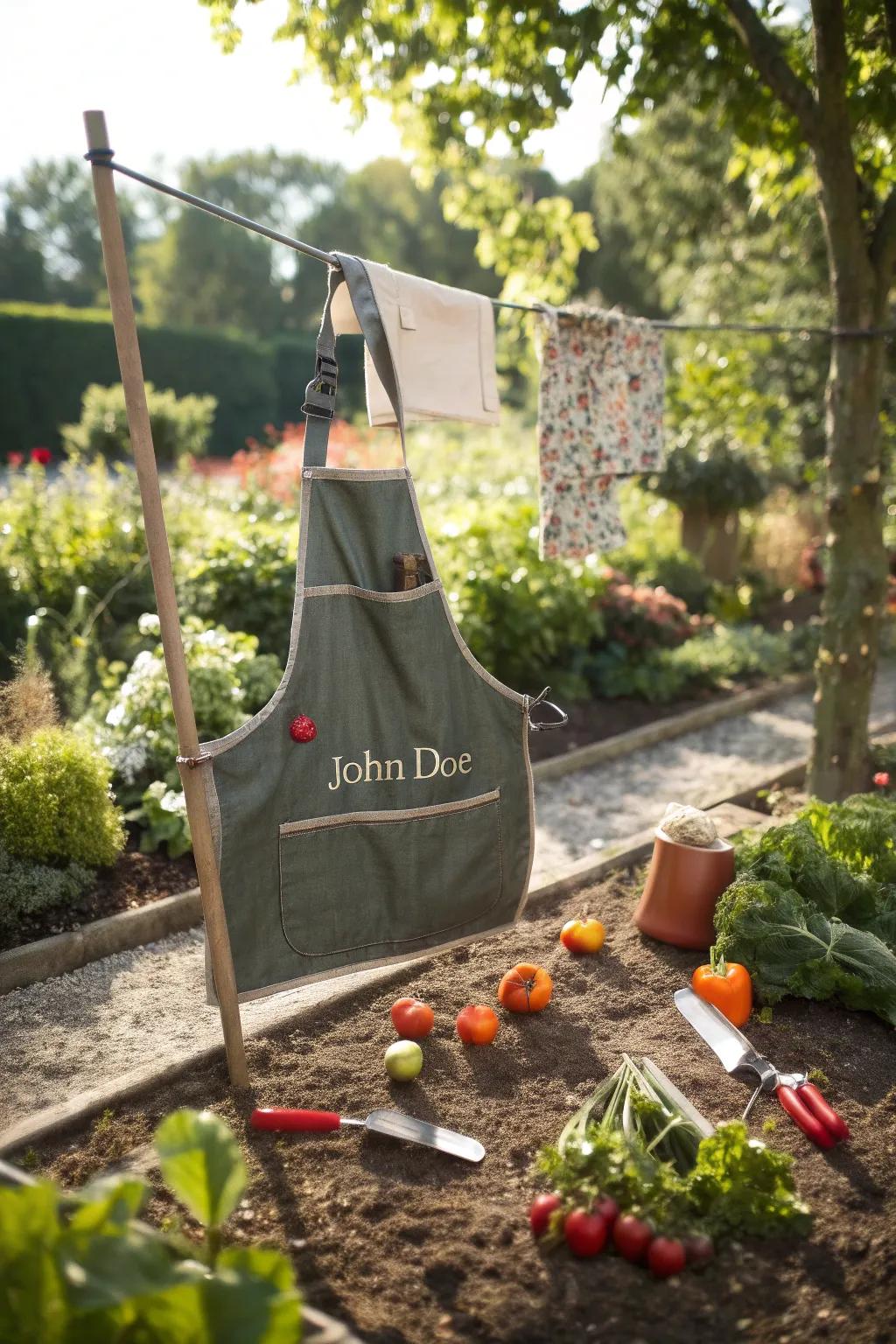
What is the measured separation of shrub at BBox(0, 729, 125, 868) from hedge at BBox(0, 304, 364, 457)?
1467 centimetres

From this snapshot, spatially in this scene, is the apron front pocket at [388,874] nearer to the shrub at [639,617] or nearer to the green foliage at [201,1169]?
the green foliage at [201,1169]

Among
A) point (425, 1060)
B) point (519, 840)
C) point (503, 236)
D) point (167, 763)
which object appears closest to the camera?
point (425, 1060)

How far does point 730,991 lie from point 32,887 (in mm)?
2335

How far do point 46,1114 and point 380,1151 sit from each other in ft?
2.85

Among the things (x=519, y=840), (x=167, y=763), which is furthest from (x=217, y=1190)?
(x=167, y=763)

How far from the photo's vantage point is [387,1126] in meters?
2.20

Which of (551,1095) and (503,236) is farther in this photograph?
(503,236)

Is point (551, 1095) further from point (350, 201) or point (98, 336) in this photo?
point (350, 201)

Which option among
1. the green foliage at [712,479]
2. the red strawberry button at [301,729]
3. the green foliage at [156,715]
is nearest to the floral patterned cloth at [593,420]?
the green foliage at [156,715]

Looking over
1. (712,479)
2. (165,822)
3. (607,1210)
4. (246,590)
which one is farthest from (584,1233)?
(712,479)

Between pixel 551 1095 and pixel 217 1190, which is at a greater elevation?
pixel 217 1190

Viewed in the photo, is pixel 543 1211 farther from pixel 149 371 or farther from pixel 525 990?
pixel 149 371

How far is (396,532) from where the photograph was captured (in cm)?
241

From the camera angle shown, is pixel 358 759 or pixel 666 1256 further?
pixel 358 759
